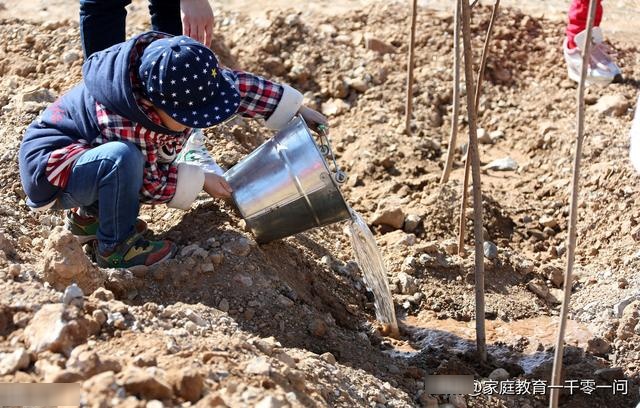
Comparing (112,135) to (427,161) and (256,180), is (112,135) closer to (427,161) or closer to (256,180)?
(256,180)

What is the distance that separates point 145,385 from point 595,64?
3.23 meters

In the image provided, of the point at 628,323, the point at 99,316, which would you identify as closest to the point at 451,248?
the point at 628,323

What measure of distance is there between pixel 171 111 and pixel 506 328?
1.27 meters

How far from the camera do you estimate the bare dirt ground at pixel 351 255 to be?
85.3 inches

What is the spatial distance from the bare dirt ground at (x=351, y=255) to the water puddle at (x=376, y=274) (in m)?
0.06

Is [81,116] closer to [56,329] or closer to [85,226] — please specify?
[85,226]

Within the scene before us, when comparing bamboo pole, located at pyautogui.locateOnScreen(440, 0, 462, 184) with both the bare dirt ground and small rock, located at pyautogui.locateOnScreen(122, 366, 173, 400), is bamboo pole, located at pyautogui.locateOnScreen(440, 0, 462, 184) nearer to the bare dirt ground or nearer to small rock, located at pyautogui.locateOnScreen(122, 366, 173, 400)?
the bare dirt ground

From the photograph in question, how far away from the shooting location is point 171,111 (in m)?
2.58

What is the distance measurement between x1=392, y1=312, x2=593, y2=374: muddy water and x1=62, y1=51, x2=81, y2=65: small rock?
1.83 metres

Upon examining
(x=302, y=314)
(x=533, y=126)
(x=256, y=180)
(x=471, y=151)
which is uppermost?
(x=471, y=151)

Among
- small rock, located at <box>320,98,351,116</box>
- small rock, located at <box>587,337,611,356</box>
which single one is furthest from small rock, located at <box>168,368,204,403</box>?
small rock, located at <box>320,98,351,116</box>

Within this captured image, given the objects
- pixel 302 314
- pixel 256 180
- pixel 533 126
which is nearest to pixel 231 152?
pixel 256 180

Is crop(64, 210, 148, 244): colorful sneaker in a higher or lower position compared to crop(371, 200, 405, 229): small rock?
higher

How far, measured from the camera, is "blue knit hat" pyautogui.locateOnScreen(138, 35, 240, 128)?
253 cm
